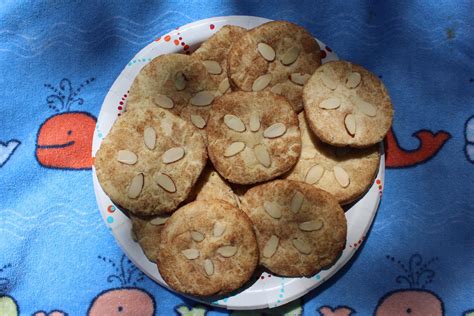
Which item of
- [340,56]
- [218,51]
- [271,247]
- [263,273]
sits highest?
[218,51]

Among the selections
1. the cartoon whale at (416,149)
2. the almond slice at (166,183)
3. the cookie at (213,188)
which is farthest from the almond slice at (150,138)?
the cartoon whale at (416,149)

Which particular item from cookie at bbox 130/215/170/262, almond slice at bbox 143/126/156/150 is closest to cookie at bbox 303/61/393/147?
almond slice at bbox 143/126/156/150

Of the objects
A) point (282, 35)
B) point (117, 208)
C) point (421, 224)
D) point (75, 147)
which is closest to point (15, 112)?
point (75, 147)

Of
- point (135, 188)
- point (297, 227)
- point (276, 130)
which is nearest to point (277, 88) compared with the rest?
point (276, 130)

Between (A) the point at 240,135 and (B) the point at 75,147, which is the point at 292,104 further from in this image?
(B) the point at 75,147

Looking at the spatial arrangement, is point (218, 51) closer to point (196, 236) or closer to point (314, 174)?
point (314, 174)

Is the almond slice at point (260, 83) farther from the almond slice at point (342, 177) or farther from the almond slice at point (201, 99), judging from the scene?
the almond slice at point (342, 177)
